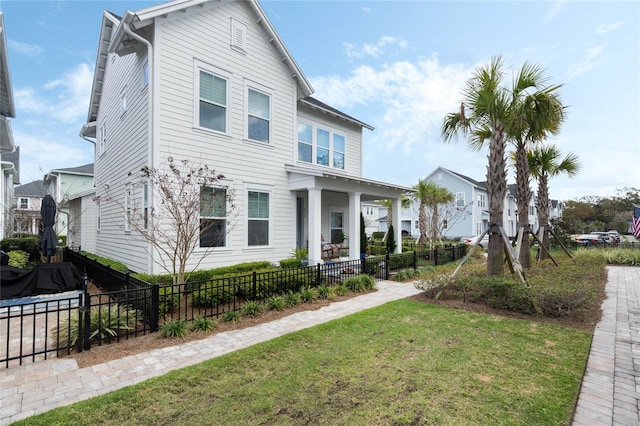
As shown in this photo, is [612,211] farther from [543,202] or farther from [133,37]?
[133,37]

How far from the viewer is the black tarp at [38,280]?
772 cm

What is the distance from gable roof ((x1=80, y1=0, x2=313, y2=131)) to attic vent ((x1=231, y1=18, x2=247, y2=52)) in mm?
683

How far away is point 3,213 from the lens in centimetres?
1666

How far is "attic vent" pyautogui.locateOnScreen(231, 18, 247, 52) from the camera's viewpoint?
9.88m

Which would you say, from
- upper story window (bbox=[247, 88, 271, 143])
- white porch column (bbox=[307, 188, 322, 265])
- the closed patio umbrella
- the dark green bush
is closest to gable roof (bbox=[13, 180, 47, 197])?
the closed patio umbrella

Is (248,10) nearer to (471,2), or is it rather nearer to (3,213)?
(471,2)

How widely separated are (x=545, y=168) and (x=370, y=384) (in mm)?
15187

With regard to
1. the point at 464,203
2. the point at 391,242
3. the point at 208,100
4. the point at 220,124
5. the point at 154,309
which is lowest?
the point at 154,309

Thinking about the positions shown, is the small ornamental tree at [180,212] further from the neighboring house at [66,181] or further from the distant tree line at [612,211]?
the distant tree line at [612,211]

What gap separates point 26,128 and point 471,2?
66.2 ft

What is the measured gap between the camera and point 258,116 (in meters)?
10.5

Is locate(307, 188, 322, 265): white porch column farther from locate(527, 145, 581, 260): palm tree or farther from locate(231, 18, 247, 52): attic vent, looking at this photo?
locate(527, 145, 581, 260): palm tree

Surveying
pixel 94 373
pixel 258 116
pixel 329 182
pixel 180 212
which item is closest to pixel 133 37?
pixel 258 116

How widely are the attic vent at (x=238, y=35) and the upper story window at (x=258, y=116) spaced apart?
140 cm
